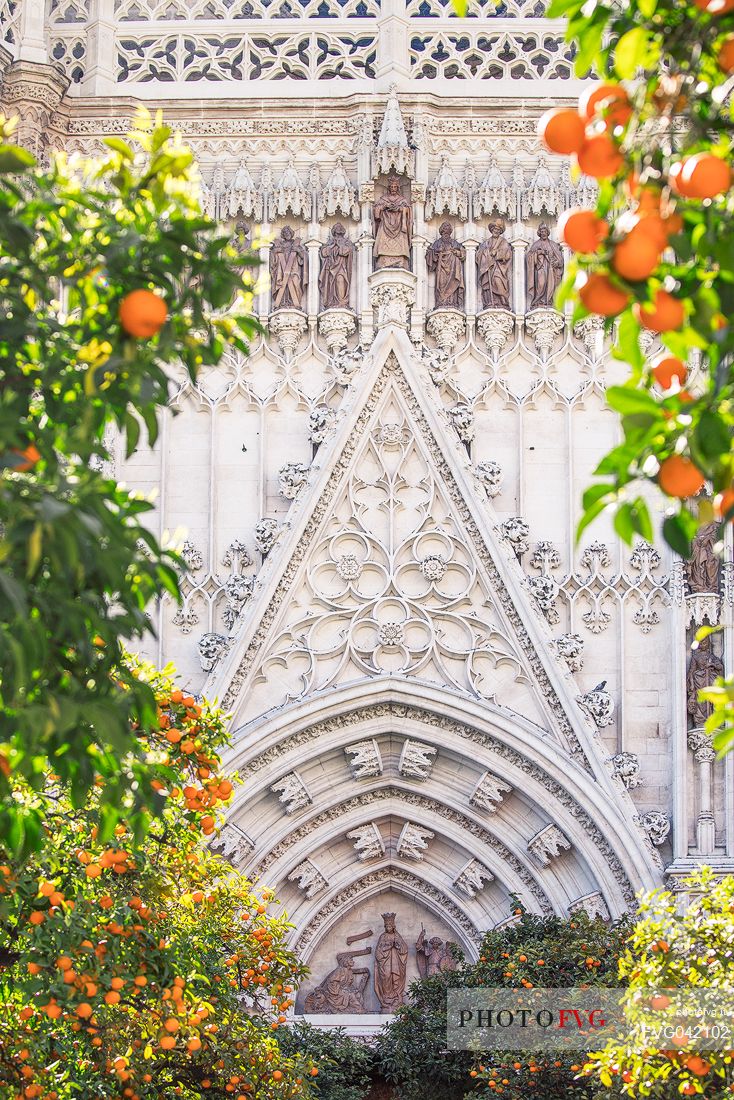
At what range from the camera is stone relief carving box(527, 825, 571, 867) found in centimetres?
1672

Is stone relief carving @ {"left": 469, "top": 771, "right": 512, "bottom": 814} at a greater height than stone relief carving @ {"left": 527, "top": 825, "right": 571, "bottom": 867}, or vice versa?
stone relief carving @ {"left": 469, "top": 771, "right": 512, "bottom": 814}

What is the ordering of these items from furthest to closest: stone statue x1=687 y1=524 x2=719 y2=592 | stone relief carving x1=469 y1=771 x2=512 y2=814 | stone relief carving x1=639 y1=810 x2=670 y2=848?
stone relief carving x1=469 y1=771 x2=512 y2=814, stone statue x1=687 y1=524 x2=719 y2=592, stone relief carving x1=639 y1=810 x2=670 y2=848

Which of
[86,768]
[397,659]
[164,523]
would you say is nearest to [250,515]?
[164,523]

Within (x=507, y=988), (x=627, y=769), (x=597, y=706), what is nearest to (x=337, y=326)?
(x=597, y=706)

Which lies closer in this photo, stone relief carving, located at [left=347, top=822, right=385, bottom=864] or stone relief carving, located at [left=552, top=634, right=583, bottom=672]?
stone relief carving, located at [left=552, top=634, right=583, bottom=672]

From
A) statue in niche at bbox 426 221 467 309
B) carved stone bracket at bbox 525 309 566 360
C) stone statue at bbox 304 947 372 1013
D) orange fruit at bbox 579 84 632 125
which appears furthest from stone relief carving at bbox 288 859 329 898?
orange fruit at bbox 579 84 632 125

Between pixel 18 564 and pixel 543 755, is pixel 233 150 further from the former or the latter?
pixel 18 564

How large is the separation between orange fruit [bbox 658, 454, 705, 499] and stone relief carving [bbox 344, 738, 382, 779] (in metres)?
13.2

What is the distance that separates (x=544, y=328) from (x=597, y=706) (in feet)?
13.0

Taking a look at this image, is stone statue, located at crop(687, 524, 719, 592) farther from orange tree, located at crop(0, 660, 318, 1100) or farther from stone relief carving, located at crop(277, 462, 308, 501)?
orange tree, located at crop(0, 660, 318, 1100)

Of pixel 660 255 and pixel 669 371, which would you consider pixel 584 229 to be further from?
pixel 669 371

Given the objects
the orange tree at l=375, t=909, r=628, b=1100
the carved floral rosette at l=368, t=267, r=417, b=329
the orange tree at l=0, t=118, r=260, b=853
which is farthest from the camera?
the carved floral rosette at l=368, t=267, r=417, b=329

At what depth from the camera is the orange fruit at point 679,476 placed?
410 centimetres

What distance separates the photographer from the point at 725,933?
897 cm
